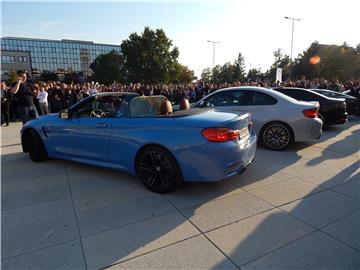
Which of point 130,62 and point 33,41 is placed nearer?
point 130,62

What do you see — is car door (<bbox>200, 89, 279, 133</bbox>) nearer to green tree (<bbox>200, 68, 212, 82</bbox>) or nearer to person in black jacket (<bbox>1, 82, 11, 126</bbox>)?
person in black jacket (<bbox>1, 82, 11, 126</bbox>)

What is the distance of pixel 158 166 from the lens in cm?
408

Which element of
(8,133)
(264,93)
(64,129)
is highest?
(264,93)

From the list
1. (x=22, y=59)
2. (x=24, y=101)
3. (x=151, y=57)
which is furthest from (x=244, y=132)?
(x=22, y=59)

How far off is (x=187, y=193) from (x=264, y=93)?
3.75 metres

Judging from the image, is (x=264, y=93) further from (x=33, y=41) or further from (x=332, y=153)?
(x=33, y=41)

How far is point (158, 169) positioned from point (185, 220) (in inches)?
37.7

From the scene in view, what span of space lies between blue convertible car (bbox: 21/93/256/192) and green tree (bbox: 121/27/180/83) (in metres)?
50.6

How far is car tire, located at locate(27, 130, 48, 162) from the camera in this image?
576 cm

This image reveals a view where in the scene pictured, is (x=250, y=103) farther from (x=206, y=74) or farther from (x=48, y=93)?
(x=206, y=74)

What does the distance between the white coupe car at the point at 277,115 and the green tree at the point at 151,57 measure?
161 feet

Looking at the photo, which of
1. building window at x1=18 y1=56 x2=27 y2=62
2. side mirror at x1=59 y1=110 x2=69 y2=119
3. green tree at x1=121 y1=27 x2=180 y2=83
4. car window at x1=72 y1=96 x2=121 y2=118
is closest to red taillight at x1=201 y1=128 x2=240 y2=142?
car window at x1=72 y1=96 x2=121 y2=118

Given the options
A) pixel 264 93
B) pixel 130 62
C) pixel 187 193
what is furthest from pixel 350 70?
pixel 187 193

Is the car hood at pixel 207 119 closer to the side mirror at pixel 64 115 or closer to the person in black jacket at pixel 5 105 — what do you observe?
the side mirror at pixel 64 115
